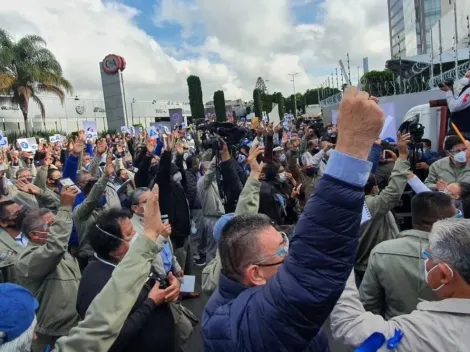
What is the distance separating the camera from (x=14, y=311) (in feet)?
5.52

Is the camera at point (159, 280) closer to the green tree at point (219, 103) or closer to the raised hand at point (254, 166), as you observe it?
the raised hand at point (254, 166)

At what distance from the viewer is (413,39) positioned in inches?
2987

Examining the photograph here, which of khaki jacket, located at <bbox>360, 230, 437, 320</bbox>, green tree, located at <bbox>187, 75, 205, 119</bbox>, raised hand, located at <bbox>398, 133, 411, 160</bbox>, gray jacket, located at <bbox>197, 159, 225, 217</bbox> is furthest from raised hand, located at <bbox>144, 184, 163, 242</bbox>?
green tree, located at <bbox>187, 75, 205, 119</bbox>

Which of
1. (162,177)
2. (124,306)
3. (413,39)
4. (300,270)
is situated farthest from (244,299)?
(413,39)

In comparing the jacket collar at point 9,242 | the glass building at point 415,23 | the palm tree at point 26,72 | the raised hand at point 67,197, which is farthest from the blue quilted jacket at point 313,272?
the glass building at point 415,23

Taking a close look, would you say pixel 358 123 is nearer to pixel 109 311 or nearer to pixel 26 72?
pixel 109 311

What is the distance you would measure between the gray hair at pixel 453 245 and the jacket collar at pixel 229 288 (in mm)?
711

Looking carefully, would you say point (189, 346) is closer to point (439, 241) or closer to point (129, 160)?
point (439, 241)

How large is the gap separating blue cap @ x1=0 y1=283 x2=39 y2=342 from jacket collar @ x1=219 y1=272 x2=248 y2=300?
2.73ft

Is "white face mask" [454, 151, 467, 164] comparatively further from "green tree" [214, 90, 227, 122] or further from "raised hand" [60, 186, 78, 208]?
"green tree" [214, 90, 227, 122]

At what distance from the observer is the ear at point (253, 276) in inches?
58.2

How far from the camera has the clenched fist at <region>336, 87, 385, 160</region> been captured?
40.4 inches

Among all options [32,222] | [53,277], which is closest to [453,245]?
[53,277]

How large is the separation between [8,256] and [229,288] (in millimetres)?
2513
